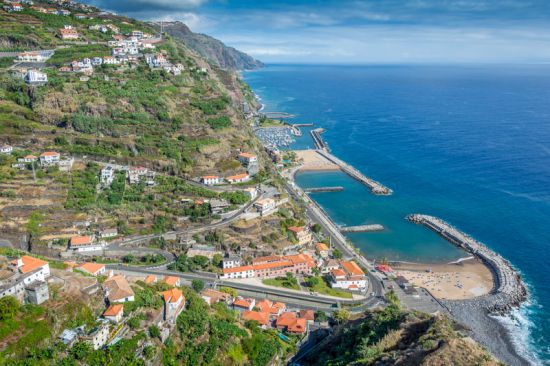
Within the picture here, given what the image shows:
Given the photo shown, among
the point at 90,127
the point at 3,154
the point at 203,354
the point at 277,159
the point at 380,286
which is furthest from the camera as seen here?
the point at 277,159

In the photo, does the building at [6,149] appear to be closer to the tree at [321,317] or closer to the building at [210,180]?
the building at [210,180]

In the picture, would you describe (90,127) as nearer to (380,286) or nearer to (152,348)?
(152,348)

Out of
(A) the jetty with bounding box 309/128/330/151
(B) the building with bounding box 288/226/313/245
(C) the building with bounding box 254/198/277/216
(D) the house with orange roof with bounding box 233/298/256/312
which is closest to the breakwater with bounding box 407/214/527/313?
(B) the building with bounding box 288/226/313/245

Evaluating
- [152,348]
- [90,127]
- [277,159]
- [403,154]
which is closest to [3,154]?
[90,127]

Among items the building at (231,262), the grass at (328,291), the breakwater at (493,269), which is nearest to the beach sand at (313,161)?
the breakwater at (493,269)

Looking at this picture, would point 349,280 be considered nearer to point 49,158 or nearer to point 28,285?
point 28,285

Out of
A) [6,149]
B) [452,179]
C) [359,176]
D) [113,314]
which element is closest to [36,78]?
[6,149]
